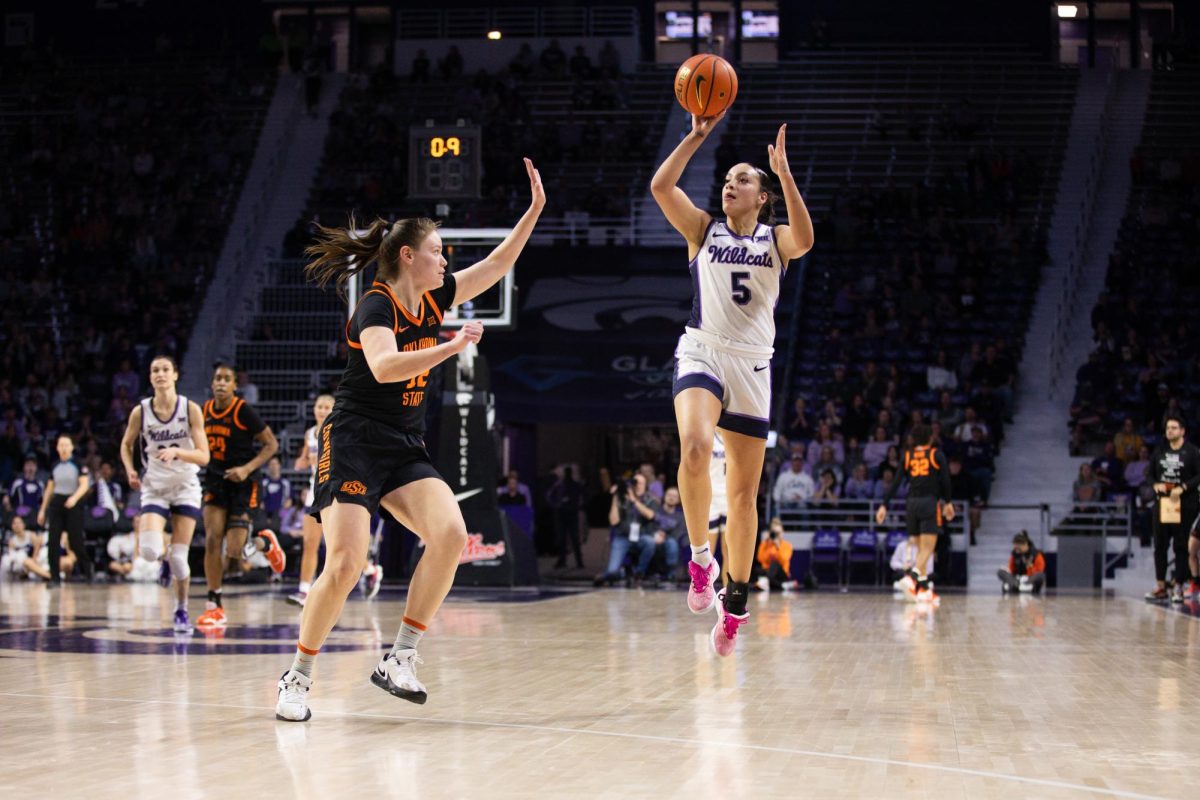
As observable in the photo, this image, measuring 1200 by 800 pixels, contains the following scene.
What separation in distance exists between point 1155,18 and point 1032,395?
1312 cm

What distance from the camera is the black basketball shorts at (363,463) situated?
235 inches

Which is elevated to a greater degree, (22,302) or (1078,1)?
(1078,1)

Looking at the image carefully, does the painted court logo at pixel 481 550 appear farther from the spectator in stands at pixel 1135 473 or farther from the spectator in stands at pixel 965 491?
the spectator in stands at pixel 1135 473

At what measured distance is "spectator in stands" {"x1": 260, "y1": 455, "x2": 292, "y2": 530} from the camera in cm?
1983

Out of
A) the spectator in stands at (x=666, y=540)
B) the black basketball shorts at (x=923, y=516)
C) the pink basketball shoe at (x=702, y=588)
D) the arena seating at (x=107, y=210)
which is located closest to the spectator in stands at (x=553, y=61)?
the arena seating at (x=107, y=210)

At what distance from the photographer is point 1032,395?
2358 centimetres

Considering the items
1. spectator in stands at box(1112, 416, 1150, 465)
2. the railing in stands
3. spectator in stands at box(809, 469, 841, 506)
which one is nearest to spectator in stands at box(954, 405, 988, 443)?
spectator in stands at box(1112, 416, 1150, 465)

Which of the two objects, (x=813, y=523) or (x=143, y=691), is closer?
(x=143, y=691)

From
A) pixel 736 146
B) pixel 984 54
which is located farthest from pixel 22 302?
pixel 984 54

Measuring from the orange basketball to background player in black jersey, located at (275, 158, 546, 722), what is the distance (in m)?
1.74

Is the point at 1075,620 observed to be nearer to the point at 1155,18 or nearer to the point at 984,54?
the point at 984,54

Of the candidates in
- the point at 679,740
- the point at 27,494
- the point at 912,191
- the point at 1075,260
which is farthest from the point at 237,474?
the point at 1075,260

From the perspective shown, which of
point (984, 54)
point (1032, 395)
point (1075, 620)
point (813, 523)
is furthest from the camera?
point (984, 54)

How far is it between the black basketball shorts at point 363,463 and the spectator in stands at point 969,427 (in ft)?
52.7
